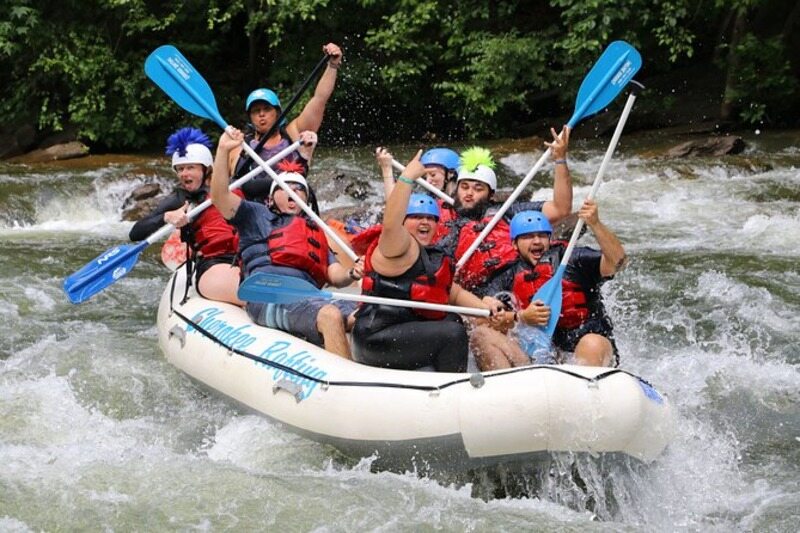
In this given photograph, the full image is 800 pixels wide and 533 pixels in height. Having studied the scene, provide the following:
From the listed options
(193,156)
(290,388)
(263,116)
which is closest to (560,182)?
(290,388)

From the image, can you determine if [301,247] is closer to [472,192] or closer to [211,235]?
[211,235]

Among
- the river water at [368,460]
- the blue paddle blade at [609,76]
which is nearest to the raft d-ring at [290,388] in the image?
the river water at [368,460]

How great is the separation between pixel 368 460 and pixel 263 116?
7.79 ft

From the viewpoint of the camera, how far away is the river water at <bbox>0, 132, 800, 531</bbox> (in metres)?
3.85

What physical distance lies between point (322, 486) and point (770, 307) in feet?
12.1

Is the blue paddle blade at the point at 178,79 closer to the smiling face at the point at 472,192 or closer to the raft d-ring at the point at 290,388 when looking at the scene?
the smiling face at the point at 472,192

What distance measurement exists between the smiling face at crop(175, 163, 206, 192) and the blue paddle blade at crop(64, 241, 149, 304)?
0.47 metres

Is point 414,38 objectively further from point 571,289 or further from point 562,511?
point 562,511

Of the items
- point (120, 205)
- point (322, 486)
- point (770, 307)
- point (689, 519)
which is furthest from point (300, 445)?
point (120, 205)

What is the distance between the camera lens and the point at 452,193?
5715 millimetres

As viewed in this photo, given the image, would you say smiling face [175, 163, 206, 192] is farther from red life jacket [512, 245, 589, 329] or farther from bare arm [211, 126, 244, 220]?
red life jacket [512, 245, 589, 329]

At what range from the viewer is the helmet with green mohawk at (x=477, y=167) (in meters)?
5.25

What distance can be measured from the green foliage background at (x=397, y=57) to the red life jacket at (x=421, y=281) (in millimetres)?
8883

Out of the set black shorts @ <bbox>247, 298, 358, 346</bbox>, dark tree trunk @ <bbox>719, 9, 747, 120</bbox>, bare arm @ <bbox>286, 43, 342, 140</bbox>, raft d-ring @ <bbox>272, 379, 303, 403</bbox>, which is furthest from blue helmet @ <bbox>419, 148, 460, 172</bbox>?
dark tree trunk @ <bbox>719, 9, 747, 120</bbox>
